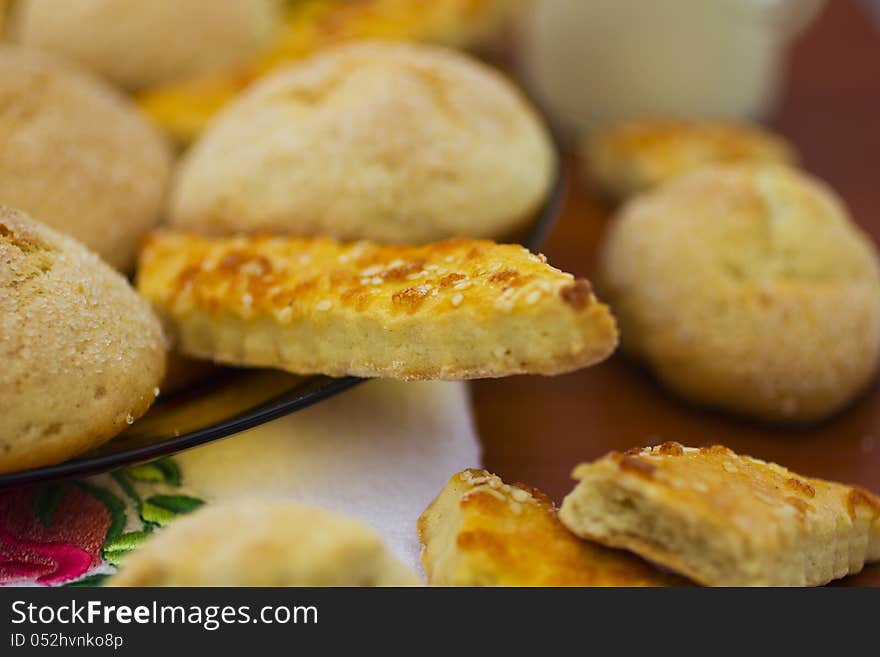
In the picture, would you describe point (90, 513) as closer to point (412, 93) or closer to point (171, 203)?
point (171, 203)

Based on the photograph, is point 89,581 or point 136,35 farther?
point 136,35

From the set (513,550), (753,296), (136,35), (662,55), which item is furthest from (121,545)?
(662,55)

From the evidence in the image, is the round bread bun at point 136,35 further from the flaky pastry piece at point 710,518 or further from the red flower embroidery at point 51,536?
the flaky pastry piece at point 710,518

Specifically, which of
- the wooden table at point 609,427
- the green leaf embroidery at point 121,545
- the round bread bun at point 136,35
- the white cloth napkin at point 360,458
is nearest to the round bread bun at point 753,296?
the wooden table at point 609,427

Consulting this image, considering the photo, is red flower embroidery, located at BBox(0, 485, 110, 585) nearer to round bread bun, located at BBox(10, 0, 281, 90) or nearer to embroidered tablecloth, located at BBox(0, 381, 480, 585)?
embroidered tablecloth, located at BBox(0, 381, 480, 585)

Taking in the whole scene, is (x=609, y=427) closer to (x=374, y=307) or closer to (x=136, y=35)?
(x=374, y=307)

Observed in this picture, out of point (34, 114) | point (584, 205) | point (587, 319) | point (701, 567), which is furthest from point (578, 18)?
point (701, 567)
